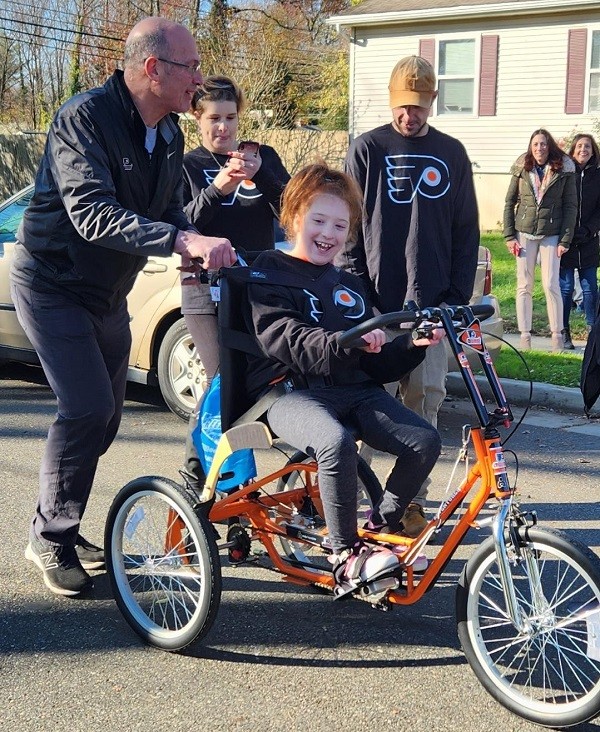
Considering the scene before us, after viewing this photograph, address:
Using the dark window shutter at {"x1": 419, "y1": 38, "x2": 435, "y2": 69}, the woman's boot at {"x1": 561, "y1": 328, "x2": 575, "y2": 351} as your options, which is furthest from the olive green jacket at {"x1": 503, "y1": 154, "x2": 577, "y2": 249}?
the dark window shutter at {"x1": 419, "y1": 38, "x2": 435, "y2": 69}

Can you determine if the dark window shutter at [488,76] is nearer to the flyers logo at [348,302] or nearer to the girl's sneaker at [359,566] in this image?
the flyers logo at [348,302]

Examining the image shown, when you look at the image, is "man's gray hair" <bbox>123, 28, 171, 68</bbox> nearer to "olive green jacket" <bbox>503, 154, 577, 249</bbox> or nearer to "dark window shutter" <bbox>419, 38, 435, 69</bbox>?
"olive green jacket" <bbox>503, 154, 577, 249</bbox>

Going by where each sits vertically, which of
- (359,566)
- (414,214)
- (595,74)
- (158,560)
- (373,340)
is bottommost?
(158,560)

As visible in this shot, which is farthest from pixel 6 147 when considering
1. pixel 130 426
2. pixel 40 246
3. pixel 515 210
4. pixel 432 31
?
pixel 40 246

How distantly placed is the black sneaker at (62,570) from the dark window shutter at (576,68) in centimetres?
1880

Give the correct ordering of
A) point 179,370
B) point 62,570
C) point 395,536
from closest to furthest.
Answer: point 395,536, point 62,570, point 179,370

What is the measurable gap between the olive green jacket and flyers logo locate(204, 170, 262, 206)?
5715mm

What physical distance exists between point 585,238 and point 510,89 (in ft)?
40.0

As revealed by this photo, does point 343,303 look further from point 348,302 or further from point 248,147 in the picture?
point 248,147

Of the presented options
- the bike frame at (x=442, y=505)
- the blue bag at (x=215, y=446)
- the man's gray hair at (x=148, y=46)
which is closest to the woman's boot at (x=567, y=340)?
the bike frame at (x=442, y=505)

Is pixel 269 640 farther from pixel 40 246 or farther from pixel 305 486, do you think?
pixel 40 246

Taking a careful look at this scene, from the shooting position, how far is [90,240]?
3.60m

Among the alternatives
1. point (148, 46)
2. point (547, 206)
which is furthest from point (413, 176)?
point (547, 206)

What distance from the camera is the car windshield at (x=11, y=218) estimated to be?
8227 mm
